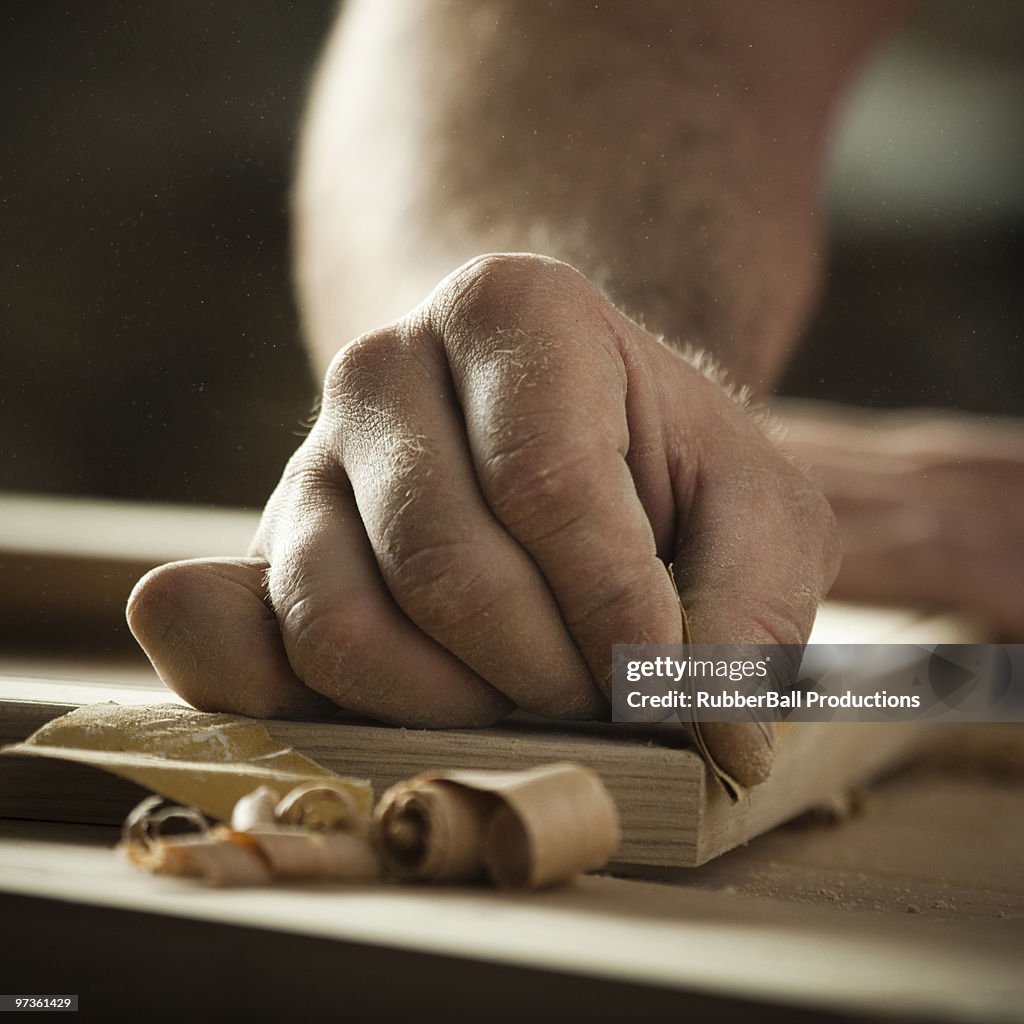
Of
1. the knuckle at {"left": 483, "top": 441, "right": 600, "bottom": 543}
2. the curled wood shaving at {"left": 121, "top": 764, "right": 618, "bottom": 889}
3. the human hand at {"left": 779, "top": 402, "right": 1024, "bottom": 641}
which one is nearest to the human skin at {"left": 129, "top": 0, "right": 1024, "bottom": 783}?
the knuckle at {"left": 483, "top": 441, "right": 600, "bottom": 543}

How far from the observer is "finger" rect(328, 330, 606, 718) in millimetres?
494

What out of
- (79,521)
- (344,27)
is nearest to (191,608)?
(79,521)

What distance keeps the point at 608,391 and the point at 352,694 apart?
17cm

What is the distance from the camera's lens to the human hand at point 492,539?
0.50 m

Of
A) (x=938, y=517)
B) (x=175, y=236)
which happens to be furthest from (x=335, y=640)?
(x=938, y=517)

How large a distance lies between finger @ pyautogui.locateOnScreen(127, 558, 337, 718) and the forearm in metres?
0.64

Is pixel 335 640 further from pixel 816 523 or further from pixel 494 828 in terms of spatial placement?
pixel 816 523

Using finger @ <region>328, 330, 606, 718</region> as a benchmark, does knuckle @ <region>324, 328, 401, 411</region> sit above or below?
above

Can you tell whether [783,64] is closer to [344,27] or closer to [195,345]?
[344,27]

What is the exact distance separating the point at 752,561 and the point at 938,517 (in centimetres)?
71

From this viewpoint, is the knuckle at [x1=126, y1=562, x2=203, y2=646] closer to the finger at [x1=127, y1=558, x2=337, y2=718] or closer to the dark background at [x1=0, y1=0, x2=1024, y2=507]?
the finger at [x1=127, y1=558, x2=337, y2=718]

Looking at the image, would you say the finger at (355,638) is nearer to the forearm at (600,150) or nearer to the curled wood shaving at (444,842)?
the curled wood shaving at (444,842)

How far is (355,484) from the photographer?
54cm

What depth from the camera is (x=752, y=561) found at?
1.88ft
